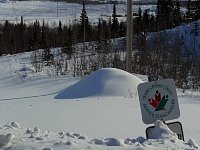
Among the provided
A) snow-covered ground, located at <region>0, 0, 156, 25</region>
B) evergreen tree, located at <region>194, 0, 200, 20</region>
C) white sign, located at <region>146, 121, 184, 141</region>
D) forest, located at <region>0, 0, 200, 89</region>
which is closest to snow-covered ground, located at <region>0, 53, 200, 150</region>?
white sign, located at <region>146, 121, 184, 141</region>

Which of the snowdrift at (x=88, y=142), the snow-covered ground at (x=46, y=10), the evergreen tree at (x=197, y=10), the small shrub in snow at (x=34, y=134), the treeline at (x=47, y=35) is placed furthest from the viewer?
the snow-covered ground at (x=46, y=10)

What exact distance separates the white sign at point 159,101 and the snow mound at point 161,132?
0.76ft

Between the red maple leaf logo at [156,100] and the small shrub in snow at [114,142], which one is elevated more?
the red maple leaf logo at [156,100]

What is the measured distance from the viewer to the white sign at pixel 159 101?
5.03 metres

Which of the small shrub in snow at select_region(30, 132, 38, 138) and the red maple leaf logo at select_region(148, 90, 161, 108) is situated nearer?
the small shrub in snow at select_region(30, 132, 38, 138)

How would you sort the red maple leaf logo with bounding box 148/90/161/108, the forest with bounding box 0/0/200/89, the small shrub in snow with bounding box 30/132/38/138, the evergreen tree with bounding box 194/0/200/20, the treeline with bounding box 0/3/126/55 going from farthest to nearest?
the treeline with bounding box 0/3/126/55 → the evergreen tree with bounding box 194/0/200/20 → the forest with bounding box 0/0/200/89 → the red maple leaf logo with bounding box 148/90/161/108 → the small shrub in snow with bounding box 30/132/38/138

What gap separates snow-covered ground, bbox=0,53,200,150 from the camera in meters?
4.38

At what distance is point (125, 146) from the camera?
14.1ft

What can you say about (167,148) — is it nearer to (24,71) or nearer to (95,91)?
(95,91)

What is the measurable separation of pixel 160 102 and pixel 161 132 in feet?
1.33

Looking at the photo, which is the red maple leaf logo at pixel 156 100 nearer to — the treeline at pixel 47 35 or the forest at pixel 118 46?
the forest at pixel 118 46

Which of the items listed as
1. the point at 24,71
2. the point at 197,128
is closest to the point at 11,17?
the point at 24,71

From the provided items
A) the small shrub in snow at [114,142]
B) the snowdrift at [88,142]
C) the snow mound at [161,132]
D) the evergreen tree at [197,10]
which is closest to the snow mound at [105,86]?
the snow mound at [161,132]

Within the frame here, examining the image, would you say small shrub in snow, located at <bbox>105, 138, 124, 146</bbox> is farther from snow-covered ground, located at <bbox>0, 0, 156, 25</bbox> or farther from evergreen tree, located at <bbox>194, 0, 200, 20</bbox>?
snow-covered ground, located at <bbox>0, 0, 156, 25</bbox>
